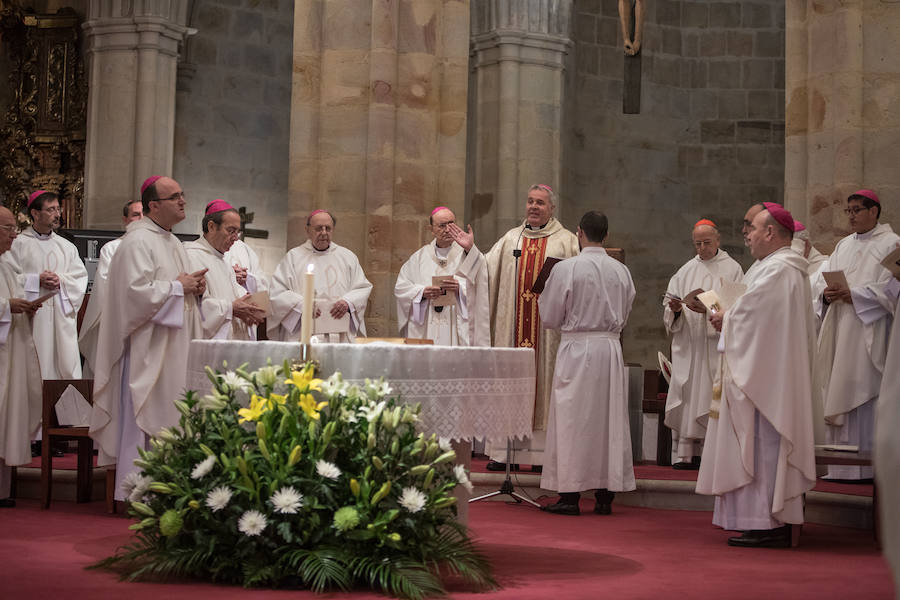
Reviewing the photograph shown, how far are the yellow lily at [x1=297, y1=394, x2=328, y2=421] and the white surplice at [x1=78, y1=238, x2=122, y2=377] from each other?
19.2ft

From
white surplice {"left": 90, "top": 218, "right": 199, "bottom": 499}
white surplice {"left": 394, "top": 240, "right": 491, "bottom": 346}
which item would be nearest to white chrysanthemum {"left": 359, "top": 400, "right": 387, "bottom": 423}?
white surplice {"left": 90, "top": 218, "right": 199, "bottom": 499}

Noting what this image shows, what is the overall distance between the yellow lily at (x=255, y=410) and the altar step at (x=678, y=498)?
363cm

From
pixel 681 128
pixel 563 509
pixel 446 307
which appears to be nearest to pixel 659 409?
pixel 446 307

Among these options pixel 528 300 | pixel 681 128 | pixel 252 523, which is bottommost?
pixel 252 523

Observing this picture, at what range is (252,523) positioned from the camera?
4.43 metres

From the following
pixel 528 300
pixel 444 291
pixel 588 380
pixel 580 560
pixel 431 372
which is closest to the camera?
pixel 431 372

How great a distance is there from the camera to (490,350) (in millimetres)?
5168

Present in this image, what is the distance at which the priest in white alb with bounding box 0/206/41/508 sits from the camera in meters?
7.30

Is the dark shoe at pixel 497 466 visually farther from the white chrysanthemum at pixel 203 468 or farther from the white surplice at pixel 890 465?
the white surplice at pixel 890 465

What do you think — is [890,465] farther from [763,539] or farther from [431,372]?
[763,539]

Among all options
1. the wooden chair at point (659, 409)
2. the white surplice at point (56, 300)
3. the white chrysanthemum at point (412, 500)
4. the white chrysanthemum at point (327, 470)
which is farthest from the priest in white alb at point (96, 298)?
the white chrysanthemum at point (412, 500)

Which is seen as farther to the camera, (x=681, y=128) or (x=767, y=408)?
(x=681, y=128)

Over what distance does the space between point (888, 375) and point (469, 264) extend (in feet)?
25.3

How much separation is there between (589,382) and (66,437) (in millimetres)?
3320
